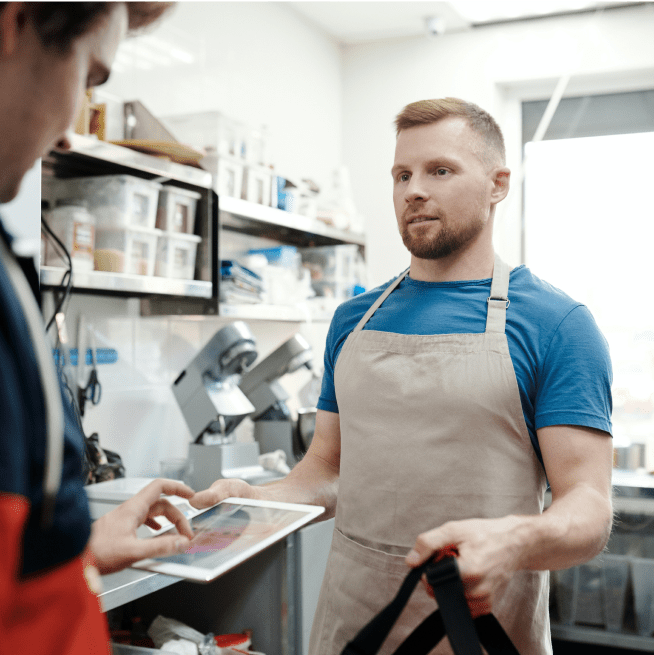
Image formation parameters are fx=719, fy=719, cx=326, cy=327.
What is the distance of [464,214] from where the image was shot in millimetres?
1347

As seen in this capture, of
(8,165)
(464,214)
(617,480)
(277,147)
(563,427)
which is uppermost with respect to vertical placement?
(277,147)

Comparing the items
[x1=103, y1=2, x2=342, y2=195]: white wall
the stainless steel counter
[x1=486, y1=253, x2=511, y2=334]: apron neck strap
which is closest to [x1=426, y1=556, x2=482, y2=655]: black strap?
[x1=486, y1=253, x2=511, y2=334]: apron neck strap

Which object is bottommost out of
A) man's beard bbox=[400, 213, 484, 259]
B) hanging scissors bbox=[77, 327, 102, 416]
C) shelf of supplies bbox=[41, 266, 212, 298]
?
hanging scissors bbox=[77, 327, 102, 416]

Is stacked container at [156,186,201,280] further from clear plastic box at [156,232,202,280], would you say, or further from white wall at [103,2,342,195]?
white wall at [103,2,342,195]

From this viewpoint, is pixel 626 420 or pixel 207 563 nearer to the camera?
pixel 207 563

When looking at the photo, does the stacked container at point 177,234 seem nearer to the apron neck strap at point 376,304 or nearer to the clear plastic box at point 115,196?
the clear plastic box at point 115,196

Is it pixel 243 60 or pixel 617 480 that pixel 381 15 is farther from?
pixel 617 480

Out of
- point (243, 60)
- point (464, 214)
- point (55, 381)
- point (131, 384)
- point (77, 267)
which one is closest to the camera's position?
point (55, 381)

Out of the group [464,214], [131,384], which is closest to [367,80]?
[131,384]

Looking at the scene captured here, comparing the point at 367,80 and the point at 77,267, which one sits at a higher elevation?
the point at 367,80

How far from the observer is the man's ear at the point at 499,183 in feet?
4.65

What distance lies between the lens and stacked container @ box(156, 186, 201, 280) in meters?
2.28

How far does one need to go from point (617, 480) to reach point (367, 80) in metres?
2.60

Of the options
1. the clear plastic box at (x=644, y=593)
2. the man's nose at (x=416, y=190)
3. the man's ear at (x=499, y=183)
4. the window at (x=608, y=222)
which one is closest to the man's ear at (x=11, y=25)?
the man's nose at (x=416, y=190)
